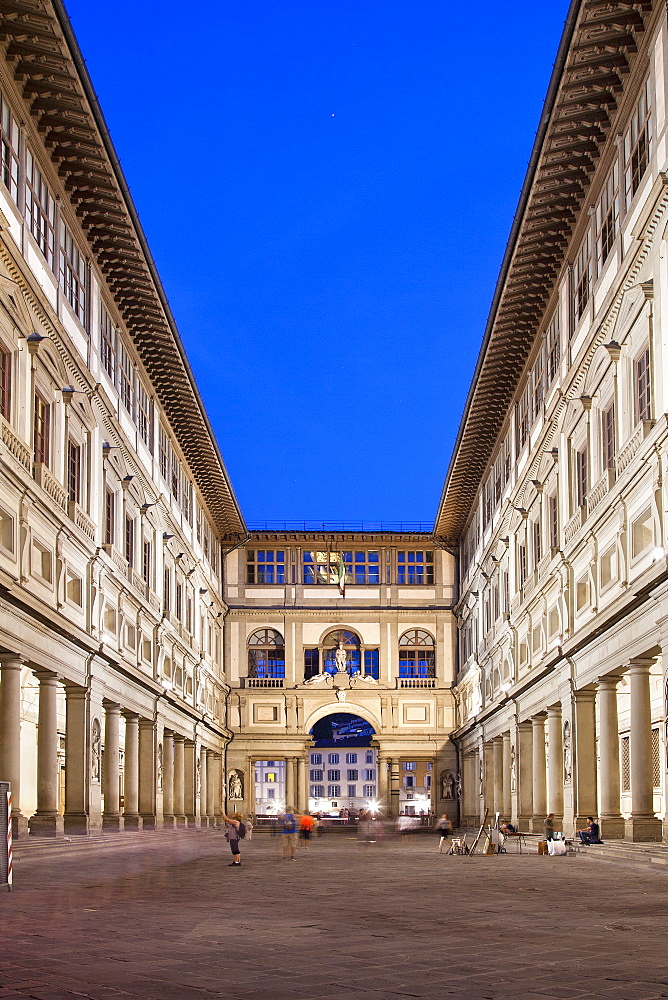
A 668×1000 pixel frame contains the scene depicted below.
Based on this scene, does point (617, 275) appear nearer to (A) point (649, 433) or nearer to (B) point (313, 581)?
(A) point (649, 433)

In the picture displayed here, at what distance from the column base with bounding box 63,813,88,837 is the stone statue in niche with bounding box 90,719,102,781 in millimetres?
1508

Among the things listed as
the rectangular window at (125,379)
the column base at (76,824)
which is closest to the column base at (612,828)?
the column base at (76,824)

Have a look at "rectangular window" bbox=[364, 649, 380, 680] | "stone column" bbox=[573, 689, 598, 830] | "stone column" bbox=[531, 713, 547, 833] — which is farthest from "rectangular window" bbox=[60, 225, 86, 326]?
"rectangular window" bbox=[364, 649, 380, 680]

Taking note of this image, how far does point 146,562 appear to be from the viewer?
4659 cm

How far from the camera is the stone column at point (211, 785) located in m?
67.4

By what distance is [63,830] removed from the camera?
107ft

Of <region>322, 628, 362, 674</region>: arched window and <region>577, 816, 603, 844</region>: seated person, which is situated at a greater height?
<region>322, 628, 362, 674</region>: arched window

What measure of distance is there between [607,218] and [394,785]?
45978mm

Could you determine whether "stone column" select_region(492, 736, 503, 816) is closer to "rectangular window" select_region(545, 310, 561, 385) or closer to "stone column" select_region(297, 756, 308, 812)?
"stone column" select_region(297, 756, 308, 812)

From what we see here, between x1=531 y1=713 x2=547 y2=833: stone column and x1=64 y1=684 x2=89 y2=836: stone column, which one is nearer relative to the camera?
x1=64 y1=684 x2=89 y2=836: stone column

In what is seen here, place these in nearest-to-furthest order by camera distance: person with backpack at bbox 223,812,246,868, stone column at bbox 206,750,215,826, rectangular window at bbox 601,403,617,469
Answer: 1. person with backpack at bbox 223,812,246,868
2. rectangular window at bbox 601,403,617,469
3. stone column at bbox 206,750,215,826

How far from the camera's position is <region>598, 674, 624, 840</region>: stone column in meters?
32.6

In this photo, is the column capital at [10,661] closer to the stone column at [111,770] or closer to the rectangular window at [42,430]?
the rectangular window at [42,430]

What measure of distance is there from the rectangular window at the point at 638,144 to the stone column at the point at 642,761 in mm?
10502
